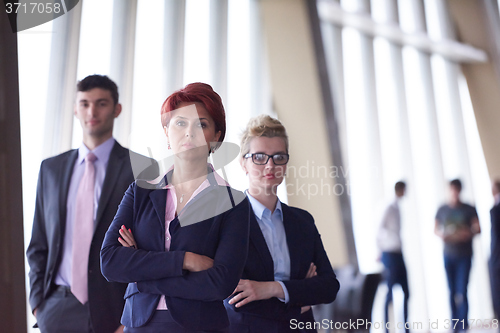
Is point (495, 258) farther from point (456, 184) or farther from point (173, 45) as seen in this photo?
point (173, 45)

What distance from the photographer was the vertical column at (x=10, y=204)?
7.09 ft

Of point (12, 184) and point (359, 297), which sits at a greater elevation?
point (12, 184)

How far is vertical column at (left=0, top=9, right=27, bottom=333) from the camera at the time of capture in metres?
2.16

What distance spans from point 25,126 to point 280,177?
1583mm

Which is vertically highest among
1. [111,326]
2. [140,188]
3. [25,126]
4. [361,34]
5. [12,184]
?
[361,34]

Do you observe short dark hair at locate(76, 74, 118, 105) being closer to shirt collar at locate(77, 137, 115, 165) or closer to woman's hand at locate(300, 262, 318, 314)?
shirt collar at locate(77, 137, 115, 165)

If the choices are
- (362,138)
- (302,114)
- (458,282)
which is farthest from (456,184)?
(302,114)

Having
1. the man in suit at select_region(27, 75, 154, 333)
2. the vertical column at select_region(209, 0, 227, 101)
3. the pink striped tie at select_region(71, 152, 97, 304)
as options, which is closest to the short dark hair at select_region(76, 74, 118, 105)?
the man in suit at select_region(27, 75, 154, 333)

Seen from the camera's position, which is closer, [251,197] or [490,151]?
[251,197]

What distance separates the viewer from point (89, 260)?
187cm

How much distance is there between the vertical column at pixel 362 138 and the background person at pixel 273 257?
1442 millimetres

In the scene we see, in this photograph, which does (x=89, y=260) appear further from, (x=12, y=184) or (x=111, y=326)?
(x=12, y=184)

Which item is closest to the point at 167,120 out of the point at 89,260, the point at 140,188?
the point at 140,188

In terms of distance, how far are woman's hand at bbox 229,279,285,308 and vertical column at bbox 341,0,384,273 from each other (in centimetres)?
175
